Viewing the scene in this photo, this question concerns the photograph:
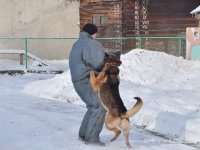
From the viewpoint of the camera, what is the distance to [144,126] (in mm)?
8391

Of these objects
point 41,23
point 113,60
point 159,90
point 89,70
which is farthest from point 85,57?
point 41,23

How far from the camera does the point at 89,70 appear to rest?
6.32 m

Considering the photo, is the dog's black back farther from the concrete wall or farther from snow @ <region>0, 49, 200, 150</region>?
the concrete wall

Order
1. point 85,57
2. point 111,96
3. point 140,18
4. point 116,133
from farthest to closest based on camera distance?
point 140,18
point 116,133
point 85,57
point 111,96

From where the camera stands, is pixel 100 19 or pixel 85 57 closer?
pixel 85 57

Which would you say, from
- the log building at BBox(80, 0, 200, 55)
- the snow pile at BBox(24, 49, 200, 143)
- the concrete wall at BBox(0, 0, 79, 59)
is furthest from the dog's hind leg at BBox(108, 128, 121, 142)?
the concrete wall at BBox(0, 0, 79, 59)

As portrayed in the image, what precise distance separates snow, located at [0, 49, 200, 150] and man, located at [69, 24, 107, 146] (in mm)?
270

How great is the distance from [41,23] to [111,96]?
758 inches

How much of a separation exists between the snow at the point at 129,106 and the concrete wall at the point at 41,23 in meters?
8.28

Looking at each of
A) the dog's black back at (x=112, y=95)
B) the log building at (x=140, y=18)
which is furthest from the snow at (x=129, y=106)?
the log building at (x=140, y=18)

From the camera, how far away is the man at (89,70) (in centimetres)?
624

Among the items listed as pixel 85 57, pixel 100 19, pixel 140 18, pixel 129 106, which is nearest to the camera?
pixel 85 57

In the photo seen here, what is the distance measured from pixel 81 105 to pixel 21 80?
18.8ft

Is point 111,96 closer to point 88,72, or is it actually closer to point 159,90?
point 88,72
